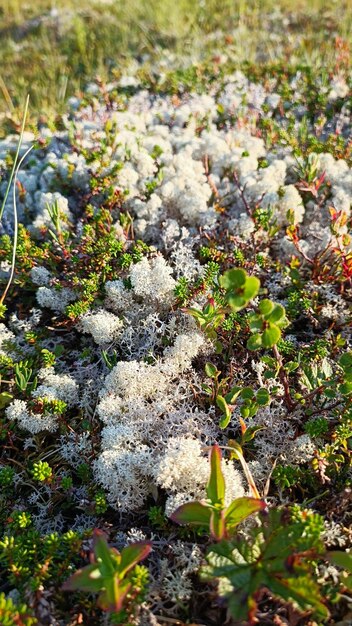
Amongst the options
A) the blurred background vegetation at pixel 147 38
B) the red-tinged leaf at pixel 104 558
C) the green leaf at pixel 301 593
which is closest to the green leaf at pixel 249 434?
the green leaf at pixel 301 593

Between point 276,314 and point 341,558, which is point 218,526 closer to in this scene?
point 341,558

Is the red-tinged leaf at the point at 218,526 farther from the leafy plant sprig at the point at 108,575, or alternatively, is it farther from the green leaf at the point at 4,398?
the green leaf at the point at 4,398

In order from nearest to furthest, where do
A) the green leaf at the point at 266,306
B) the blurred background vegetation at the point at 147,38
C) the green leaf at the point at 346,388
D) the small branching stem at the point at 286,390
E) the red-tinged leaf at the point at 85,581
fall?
the red-tinged leaf at the point at 85,581 → the green leaf at the point at 266,306 → the green leaf at the point at 346,388 → the small branching stem at the point at 286,390 → the blurred background vegetation at the point at 147,38

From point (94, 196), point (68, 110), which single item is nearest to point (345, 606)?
point (94, 196)

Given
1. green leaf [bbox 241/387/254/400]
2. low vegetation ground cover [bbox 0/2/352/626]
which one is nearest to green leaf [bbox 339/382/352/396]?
low vegetation ground cover [bbox 0/2/352/626]

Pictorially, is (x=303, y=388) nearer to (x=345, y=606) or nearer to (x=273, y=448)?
(x=273, y=448)

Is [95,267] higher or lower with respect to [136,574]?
higher
